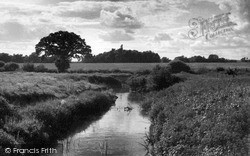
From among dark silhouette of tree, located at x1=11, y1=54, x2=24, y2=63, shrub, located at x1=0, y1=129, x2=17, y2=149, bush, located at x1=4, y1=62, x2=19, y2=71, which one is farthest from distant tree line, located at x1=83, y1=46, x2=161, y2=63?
shrub, located at x1=0, y1=129, x2=17, y2=149

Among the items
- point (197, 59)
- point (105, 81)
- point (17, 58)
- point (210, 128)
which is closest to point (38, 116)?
point (210, 128)

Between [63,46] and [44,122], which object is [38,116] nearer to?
[44,122]

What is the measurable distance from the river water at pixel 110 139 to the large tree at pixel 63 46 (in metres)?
51.7

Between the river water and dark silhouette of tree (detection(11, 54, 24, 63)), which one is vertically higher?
dark silhouette of tree (detection(11, 54, 24, 63))

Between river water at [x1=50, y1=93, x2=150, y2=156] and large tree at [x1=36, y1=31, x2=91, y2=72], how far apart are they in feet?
170

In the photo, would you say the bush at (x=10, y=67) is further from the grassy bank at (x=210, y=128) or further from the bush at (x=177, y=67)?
the grassy bank at (x=210, y=128)

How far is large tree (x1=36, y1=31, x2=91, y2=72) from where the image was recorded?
85.4m

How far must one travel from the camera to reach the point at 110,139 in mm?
25422

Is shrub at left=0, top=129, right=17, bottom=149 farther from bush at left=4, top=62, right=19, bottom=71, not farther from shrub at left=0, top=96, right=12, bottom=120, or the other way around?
bush at left=4, top=62, right=19, bottom=71

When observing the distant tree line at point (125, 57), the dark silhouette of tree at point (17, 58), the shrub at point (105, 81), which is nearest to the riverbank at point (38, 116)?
the shrub at point (105, 81)

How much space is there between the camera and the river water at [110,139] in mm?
21531

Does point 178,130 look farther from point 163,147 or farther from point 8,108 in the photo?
point 8,108

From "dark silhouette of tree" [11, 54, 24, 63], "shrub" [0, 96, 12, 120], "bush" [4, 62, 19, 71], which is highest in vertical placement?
"dark silhouette of tree" [11, 54, 24, 63]

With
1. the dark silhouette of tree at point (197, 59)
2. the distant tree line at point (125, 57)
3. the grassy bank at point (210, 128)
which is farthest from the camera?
the distant tree line at point (125, 57)
